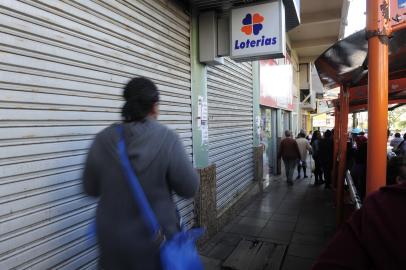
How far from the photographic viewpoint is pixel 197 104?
5387 millimetres

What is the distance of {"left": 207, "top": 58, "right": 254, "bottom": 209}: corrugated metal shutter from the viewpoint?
623cm

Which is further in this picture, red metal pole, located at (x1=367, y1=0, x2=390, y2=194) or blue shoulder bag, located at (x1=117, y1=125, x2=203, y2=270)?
red metal pole, located at (x1=367, y1=0, x2=390, y2=194)

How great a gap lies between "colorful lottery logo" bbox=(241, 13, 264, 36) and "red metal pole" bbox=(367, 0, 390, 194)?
2716 mm

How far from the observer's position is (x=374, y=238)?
0.98 meters

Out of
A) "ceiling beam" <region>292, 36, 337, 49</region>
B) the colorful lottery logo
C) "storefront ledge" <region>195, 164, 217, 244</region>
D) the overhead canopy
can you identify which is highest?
"ceiling beam" <region>292, 36, 337, 49</region>

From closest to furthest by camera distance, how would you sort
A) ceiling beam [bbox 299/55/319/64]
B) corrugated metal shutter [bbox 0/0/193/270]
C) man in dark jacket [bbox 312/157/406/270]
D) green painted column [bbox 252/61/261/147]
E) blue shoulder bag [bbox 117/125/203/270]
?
man in dark jacket [bbox 312/157/406/270] → blue shoulder bag [bbox 117/125/203/270] → corrugated metal shutter [bbox 0/0/193/270] → green painted column [bbox 252/61/261/147] → ceiling beam [bbox 299/55/319/64]

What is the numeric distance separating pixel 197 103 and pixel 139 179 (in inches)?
146

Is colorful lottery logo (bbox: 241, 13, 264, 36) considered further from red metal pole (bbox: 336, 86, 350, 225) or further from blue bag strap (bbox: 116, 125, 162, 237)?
blue bag strap (bbox: 116, 125, 162, 237)

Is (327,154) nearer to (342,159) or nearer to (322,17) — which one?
(342,159)

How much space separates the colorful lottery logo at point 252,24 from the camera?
5.02 meters

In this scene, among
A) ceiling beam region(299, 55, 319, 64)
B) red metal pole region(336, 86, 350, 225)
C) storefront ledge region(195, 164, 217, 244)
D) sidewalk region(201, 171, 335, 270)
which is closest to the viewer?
sidewalk region(201, 171, 335, 270)

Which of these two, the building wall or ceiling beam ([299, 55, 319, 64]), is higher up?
ceiling beam ([299, 55, 319, 64])

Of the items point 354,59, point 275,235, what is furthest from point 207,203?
point 354,59

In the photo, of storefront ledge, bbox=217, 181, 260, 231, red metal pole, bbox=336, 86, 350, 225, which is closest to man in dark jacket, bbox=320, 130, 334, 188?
storefront ledge, bbox=217, 181, 260, 231
